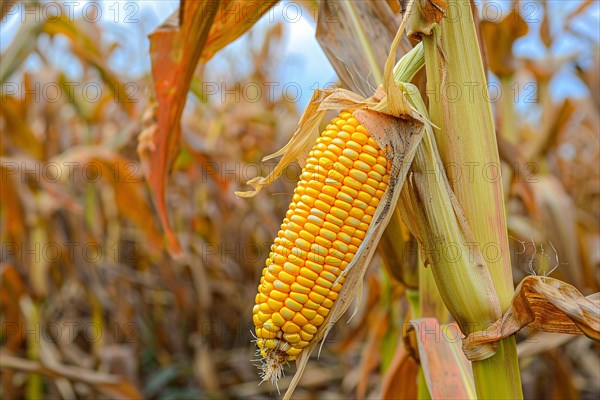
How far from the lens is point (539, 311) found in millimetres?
898

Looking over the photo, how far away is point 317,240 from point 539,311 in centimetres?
36

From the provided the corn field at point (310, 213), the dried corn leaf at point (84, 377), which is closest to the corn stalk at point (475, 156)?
the corn field at point (310, 213)

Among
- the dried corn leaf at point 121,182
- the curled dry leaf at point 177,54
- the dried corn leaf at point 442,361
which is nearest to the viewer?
the dried corn leaf at point 442,361

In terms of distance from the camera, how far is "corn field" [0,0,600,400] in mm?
896

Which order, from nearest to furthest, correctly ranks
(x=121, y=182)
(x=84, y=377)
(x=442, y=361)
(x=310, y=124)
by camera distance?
(x=310, y=124) < (x=442, y=361) < (x=84, y=377) < (x=121, y=182)

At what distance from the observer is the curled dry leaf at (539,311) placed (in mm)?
831

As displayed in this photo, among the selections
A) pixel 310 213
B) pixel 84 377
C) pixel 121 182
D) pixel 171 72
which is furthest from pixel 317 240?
pixel 121 182

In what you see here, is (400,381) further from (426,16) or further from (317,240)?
(426,16)

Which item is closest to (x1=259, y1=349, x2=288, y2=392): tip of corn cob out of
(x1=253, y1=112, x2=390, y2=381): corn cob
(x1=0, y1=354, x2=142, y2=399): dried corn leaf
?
(x1=253, y1=112, x2=390, y2=381): corn cob

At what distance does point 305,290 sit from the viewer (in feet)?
2.85

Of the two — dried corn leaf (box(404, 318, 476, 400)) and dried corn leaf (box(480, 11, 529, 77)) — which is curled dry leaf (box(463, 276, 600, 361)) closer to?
dried corn leaf (box(404, 318, 476, 400))

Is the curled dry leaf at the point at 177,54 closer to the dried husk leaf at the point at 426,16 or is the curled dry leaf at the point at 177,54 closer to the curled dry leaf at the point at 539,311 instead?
the dried husk leaf at the point at 426,16

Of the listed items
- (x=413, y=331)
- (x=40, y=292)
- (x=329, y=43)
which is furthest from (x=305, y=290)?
(x=40, y=292)

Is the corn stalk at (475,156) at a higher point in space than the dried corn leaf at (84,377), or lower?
higher
